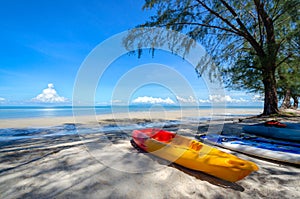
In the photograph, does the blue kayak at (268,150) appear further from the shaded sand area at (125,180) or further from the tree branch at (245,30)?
the tree branch at (245,30)

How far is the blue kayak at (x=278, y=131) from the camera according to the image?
4.91 metres

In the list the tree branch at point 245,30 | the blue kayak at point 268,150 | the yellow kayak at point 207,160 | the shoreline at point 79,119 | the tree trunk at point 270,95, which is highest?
the tree branch at point 245,30

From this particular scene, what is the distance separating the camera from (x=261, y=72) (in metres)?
10.8

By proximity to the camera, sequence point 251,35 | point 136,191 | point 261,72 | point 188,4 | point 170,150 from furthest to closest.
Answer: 1. point 261,72
2. point 251,35
3. point 188,4
4. point 170,150
5. point 136,191

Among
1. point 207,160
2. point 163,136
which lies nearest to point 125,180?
point 207,160

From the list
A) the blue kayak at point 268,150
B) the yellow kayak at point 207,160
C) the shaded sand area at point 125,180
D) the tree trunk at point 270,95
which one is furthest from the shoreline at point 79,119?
the blue kayak at point 268,150

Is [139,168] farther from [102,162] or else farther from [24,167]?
[24,167]

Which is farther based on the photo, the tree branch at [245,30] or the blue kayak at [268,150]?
the tree branch at [245,30]

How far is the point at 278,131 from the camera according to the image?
17.4 ft

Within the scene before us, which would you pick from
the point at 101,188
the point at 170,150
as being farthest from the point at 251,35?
the point at 101,188

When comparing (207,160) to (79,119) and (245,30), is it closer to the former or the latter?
(245,30)

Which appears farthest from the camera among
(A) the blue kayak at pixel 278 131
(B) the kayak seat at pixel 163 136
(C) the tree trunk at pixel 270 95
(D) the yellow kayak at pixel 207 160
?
(C) the tree trunk at pixel 270 95

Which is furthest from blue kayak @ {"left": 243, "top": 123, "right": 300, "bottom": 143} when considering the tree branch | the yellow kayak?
the tree branch

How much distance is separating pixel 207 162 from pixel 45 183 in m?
2.52
